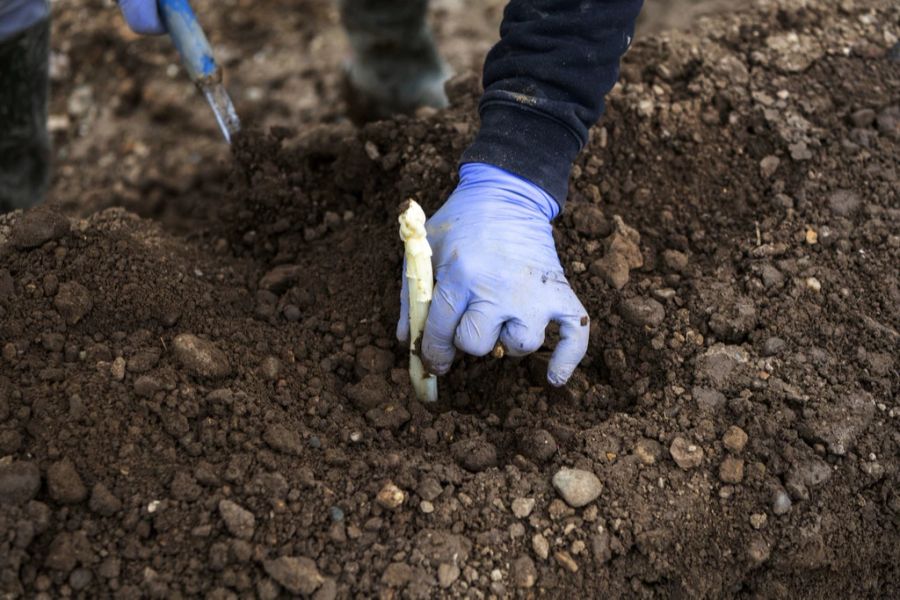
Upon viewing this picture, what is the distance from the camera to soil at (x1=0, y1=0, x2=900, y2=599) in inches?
64.9

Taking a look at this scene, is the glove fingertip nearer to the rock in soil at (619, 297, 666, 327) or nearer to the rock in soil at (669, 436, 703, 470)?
the rock in soil at (619, 297, 666, 327)

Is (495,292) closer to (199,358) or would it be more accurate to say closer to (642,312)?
(642,312)

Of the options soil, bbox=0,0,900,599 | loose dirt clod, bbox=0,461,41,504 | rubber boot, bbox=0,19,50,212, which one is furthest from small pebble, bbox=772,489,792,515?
rubber boot, bbox=0,19,50,212

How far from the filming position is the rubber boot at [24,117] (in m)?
2.75

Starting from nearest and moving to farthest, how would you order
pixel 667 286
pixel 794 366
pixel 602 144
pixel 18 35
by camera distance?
pixel 794 366 → pixel 667 286 → pixel 602 144 → pixel 18 35

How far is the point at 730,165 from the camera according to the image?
2445 millimetres

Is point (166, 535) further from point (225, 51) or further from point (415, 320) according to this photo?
point (225, 51)

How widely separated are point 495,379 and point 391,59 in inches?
80.4

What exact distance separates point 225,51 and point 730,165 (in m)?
2.77

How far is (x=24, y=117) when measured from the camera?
9.70 feet

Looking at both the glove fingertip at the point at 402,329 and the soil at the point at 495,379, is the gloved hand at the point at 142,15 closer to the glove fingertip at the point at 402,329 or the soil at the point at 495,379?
the soil at the point at 495,379

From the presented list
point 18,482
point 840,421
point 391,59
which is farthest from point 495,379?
point 391,59

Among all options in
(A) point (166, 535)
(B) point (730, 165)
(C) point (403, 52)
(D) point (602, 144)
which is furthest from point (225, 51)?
(A) point (166, 535)

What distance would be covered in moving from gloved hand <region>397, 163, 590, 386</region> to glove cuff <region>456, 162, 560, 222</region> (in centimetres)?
1
